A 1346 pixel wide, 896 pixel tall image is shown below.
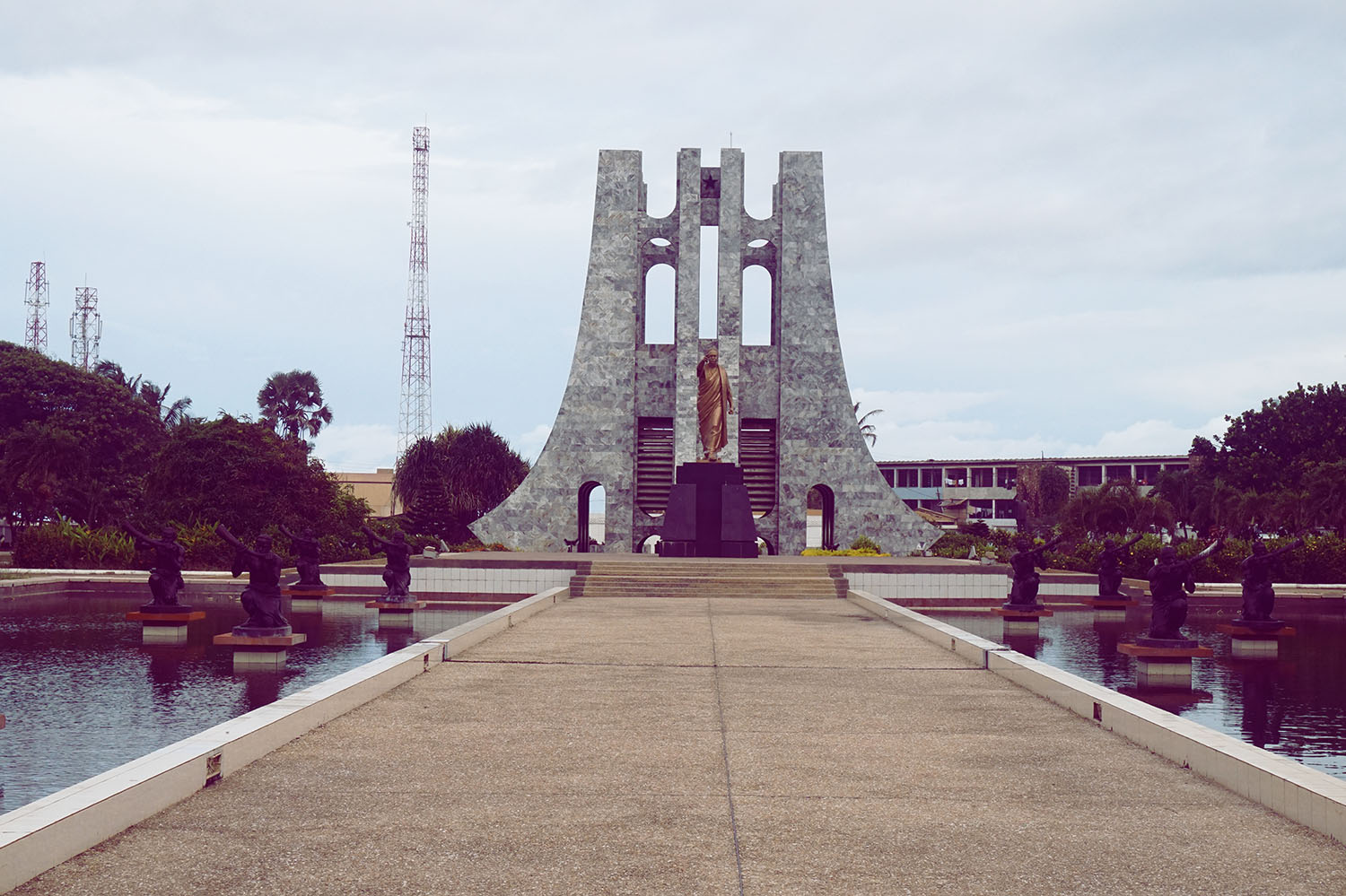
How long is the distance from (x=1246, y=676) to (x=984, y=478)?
338ft

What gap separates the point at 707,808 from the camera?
667cm

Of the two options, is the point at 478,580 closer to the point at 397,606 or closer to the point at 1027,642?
the point at 397,606

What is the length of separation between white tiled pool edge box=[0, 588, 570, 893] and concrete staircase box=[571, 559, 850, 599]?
43.1 ft

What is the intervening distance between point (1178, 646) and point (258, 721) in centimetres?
928

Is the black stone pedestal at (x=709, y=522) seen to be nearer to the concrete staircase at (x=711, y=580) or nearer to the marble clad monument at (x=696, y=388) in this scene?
the concrete staircase at (x=711, y=580)

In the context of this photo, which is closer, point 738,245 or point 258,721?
point 258,721

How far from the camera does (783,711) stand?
9.78 m

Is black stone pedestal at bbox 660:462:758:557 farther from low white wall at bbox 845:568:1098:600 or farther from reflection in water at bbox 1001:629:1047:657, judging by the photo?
reflection in water at bbox 1001:629:1047:657

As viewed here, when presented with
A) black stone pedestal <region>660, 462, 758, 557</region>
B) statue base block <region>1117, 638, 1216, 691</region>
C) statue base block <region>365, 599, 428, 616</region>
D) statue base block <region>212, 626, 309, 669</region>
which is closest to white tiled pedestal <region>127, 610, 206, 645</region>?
statue base block <region>212, 626, 309, 669</region>

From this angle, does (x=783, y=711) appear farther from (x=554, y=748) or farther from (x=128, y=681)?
(x=128, y=681)

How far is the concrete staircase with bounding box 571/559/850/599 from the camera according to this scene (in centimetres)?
2355

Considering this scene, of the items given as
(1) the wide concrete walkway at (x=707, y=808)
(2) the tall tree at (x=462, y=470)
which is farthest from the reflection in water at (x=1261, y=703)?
(2) the tall tree at (x=462, y=470)

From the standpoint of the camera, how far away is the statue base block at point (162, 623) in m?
15.9

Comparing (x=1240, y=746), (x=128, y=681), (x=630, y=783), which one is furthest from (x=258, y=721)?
(x=1240, y=746)
